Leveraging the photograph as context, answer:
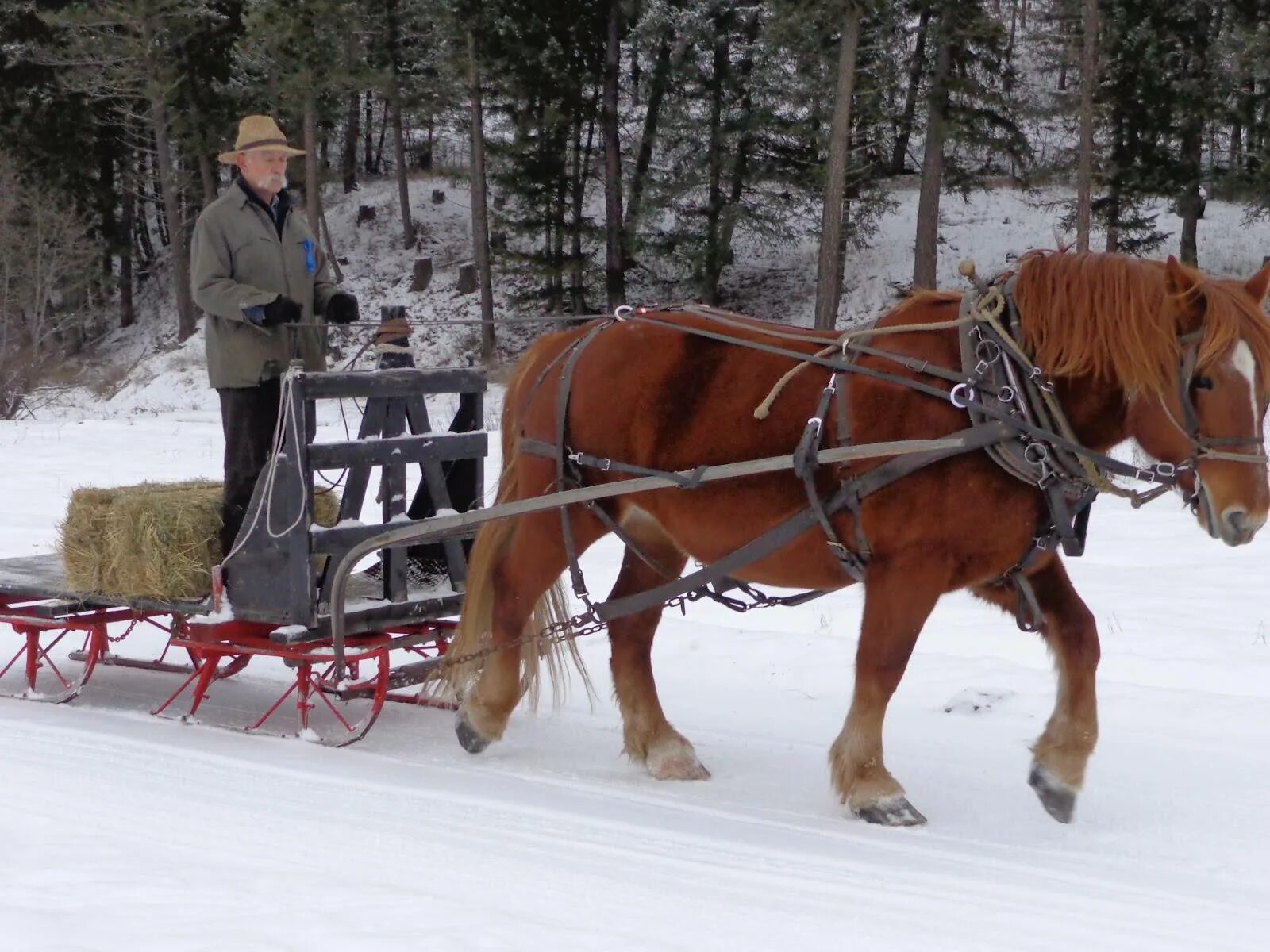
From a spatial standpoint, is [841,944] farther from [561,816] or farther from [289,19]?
[289,19]

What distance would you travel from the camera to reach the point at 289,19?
2709 cm

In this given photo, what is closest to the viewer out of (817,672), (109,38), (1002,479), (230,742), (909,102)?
(1002,479)

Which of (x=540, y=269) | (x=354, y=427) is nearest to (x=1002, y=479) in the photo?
(x=354, y=427)

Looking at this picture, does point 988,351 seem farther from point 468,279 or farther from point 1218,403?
point 468,279

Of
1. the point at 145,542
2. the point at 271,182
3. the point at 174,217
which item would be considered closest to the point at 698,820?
the point at 145,542

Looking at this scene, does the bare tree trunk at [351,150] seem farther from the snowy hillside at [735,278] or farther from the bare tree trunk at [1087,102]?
the bare tree trunk at [1087,102]

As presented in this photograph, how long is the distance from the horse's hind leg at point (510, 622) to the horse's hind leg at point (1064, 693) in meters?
1.73

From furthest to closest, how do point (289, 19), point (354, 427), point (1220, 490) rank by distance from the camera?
point (289, 19)
point (354, 427)
point (1220, 490)

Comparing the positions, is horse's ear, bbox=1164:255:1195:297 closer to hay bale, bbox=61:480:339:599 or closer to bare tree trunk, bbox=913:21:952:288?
hay bale, bbox=61:480:339:599

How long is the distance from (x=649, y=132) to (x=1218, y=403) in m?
24.5

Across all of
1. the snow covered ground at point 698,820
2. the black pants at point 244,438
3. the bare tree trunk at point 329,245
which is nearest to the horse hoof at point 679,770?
the snow covered ground at point 698,820

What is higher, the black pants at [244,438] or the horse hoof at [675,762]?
the black pants at [244,438]

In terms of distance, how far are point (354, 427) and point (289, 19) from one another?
14128 millimetres

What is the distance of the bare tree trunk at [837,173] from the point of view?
62.2 ft
